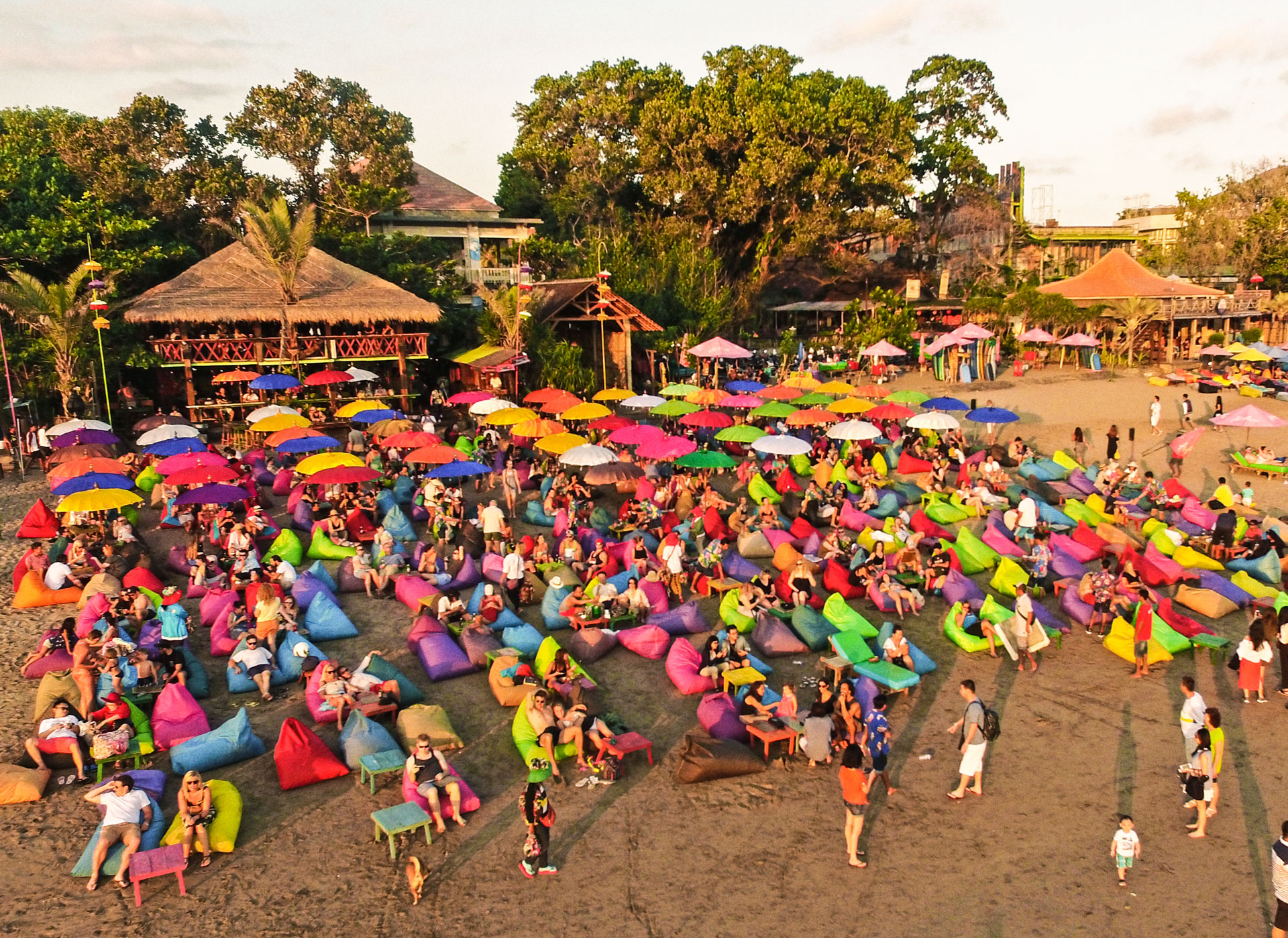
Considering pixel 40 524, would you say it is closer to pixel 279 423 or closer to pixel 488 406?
pixel 279 423

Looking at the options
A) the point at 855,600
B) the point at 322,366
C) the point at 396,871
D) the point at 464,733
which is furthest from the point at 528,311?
the point at 396,871

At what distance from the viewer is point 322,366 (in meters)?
26.1

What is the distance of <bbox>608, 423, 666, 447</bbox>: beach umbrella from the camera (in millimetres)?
17594

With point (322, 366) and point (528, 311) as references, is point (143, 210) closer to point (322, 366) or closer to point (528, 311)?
point (322, 366)

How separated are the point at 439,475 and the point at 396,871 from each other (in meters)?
9.15

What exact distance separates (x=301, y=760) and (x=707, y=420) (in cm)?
1214

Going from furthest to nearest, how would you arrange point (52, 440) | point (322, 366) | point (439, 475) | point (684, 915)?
point (322, 366)
point (52, 440)
point (439, 475)
point (684, 915)

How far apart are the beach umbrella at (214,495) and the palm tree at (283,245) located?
34.5 ft

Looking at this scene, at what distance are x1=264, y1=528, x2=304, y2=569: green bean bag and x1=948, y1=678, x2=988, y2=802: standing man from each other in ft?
34.1

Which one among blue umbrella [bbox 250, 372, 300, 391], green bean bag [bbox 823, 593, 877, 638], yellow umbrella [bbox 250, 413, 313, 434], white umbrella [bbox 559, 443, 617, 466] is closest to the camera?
green bean bag [bbox 823, 593, 877, 638]

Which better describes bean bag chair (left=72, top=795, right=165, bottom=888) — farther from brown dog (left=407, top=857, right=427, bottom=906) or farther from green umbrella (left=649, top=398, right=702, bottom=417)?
green umbrella (left=649, top=398, right=702, bottom=417)

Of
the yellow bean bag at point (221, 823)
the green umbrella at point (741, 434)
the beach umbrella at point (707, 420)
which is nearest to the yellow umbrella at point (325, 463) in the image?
the beach umbrella at point (707, 420)

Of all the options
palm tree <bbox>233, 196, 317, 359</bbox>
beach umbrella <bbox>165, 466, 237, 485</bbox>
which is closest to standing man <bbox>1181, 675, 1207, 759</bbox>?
beach umbrella <bbox>165, 466, 237, 485</bbox>

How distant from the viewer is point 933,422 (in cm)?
1906
